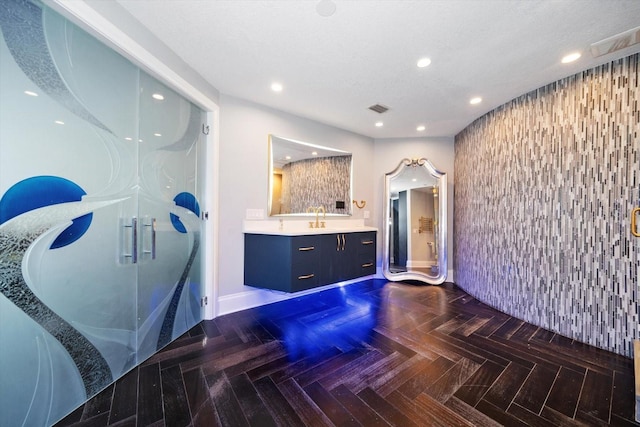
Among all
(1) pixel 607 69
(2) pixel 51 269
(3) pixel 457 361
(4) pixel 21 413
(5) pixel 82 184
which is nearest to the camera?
(4) pixel 21 413

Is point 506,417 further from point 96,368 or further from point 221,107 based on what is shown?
point 221,107

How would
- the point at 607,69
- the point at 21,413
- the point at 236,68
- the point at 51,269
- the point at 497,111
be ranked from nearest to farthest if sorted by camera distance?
the point at 21,413 → the point at 51,269 → the point at 607,69 → the point at 236,68 → the point at 497,111

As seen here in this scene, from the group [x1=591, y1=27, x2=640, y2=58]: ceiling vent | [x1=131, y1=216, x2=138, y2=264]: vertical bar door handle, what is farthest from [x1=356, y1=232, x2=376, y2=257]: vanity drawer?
[x1=591, y1=27, x2=640, y2=58]: ceiling vent

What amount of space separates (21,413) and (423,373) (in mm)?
2182

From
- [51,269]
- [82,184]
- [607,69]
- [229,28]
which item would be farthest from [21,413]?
[607,69]

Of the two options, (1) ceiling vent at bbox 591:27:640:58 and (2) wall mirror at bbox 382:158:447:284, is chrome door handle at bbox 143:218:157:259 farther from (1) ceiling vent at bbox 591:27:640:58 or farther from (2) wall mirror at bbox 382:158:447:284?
(1) ceiling vent at bbox 591:27:640:58

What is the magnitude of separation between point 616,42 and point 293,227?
10.3 feet

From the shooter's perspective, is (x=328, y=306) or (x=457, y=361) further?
(x=328, y=306)

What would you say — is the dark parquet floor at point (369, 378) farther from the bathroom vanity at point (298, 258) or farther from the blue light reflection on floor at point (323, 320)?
the bathroom vanity at point (298, 258)

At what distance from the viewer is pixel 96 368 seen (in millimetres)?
1427

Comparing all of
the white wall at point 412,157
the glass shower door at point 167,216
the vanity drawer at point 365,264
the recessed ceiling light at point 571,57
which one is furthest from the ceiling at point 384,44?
the vanity drawer at point 365,264

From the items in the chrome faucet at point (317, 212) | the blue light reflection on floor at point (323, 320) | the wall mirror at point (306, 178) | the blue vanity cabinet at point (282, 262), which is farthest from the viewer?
the chrome faucet at point (317, 212)

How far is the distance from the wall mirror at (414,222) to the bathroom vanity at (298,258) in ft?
3.78

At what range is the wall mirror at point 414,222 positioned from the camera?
12.2ft
